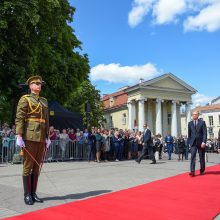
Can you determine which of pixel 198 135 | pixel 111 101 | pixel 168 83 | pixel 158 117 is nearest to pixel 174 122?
pixel 158 117

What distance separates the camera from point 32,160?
21.3 ft

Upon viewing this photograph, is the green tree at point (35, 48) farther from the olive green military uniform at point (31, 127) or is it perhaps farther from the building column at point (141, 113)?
the building column at point (141, 113)

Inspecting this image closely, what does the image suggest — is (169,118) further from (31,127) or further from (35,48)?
(31,127)

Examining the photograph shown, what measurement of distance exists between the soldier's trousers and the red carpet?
3.20ft

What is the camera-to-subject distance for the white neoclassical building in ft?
201

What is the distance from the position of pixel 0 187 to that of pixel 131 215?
387cm

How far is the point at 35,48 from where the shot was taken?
21578mm

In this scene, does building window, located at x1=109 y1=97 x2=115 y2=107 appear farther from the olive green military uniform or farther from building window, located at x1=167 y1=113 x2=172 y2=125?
the olive green military uniform

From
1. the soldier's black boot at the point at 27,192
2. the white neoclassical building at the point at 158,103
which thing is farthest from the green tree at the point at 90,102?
the soldier's black boot at the point at 27,192

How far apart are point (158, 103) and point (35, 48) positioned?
43203 millimetres

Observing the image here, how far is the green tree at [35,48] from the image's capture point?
19188mm

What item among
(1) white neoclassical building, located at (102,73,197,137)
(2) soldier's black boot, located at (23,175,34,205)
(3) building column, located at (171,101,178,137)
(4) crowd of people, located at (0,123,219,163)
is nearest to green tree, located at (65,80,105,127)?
(1) white neoclassical building, located at (102,73,197,137)

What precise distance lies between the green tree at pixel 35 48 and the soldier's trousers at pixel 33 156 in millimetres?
13592

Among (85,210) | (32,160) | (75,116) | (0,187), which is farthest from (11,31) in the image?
(85,210)
